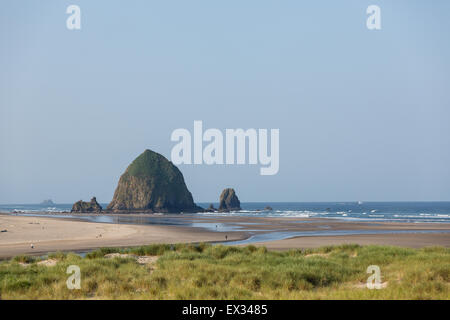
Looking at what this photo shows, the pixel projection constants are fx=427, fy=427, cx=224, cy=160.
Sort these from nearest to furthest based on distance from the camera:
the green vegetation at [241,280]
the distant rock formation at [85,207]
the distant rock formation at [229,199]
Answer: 1. the green vegetation at [241,280]
2. the distant rock formation at [85,207]
3. the distant rock formation at [229,199]

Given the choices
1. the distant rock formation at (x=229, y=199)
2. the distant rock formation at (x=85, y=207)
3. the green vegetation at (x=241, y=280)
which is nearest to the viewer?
the green vegetation at (x=241, y=280)

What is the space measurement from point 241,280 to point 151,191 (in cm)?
14685

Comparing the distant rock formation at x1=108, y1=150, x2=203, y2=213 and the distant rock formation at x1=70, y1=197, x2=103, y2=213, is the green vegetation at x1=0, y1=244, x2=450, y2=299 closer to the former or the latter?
the distant rock formation at x1=70, y1=197, x2=103, y2=213

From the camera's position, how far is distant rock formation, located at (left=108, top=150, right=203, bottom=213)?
153875 mm

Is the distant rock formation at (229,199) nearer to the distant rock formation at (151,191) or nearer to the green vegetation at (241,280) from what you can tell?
the distant rock formation at (151,191)

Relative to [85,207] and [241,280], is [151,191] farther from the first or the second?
[241,280]

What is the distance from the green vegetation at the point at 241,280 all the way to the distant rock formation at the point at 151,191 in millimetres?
133205

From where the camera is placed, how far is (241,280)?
13.6 meters

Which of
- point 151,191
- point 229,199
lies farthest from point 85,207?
point 229,199

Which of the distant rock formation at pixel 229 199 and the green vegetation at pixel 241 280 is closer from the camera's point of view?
the green vegetation at pixel 241 280

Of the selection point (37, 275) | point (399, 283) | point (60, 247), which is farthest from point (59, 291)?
point (60, 247)

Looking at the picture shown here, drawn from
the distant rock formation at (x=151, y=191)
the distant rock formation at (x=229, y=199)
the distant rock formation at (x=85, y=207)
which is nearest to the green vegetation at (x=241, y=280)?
the distant rock formation at (x=85, y=207)

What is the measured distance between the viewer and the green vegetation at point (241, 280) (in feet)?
38.4
